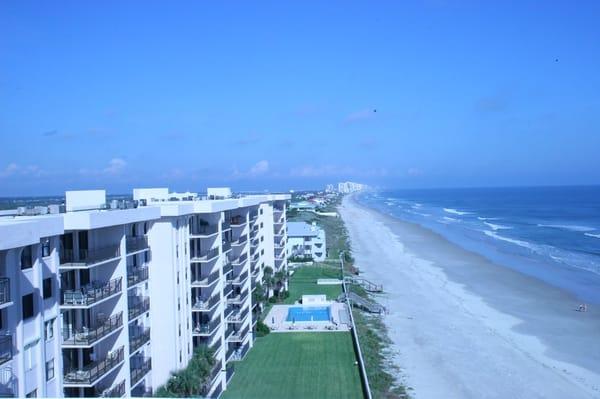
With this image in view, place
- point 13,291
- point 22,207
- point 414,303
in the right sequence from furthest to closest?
point 414,303, point 22,207, point 13,291

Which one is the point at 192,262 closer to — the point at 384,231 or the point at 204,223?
the point at 204,223

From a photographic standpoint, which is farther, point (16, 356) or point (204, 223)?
point (204, 223)

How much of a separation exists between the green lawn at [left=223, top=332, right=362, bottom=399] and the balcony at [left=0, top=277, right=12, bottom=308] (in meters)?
18.0

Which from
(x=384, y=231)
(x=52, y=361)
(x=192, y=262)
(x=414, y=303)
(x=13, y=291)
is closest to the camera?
(x=13, y=291)

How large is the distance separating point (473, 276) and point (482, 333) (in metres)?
23.8

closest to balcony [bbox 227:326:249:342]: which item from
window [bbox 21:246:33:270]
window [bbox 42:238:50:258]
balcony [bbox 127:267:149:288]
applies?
balcony [bbox 127:267:149:288]

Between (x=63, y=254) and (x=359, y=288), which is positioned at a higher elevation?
(x=63, y=254)

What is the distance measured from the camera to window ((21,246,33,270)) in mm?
13109

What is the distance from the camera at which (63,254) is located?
16.7 metres

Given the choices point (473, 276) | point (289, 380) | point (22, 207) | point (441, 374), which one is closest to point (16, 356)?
point (22, 207)

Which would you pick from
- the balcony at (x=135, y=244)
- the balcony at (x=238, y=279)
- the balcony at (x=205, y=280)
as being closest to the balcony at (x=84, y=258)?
the balcony at (x=135, y=244)

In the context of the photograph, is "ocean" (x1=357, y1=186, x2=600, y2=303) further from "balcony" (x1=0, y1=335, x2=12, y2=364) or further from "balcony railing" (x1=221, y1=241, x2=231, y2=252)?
"balcony" (x1=0, y1=335, x2=12, y2=364)

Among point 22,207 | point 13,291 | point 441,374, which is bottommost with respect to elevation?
point 441,374

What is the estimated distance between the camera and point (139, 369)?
2092 cm
